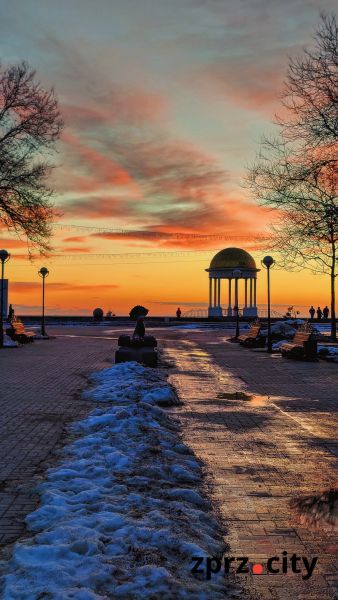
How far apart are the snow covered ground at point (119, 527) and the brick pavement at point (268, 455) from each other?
0.26 metres

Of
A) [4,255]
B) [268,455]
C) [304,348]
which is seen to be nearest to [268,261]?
[304,348]

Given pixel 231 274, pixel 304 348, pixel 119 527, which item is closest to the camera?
pixel 119 527

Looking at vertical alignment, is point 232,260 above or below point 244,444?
above

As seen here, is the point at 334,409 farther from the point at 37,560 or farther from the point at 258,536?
the point at 37,560

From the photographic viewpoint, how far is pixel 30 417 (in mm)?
9141

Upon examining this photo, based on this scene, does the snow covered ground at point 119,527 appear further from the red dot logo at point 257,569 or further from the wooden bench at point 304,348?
the wooden bench at point 304,348

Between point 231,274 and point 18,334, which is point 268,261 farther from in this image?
point 231,274

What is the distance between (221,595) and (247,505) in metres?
1.74

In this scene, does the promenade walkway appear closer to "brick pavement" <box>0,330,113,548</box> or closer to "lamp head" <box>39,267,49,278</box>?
"brick pavement" <box>0,330,113,548</box>

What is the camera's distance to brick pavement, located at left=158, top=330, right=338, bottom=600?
13.8ft

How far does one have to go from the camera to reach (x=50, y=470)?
6039mm

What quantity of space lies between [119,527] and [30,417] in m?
5.00

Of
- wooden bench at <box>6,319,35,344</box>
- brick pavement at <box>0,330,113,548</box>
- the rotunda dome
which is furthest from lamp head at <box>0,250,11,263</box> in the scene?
the rotunda dome

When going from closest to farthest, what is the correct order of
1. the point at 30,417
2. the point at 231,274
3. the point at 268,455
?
the point at 268,455 → the point at 30,417 → the point at 231,274
